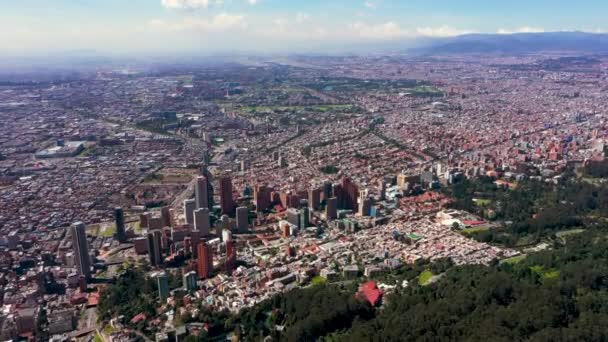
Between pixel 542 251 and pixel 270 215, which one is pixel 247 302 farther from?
pixel 542 251

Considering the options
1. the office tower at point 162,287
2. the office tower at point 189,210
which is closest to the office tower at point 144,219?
the office tower at point 189,210

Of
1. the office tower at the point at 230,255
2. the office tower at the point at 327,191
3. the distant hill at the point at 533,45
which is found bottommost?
the office tower at the point at 230,255

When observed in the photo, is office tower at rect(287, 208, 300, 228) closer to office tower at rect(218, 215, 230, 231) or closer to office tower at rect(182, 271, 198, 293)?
office tower at rect(218, 215, 230, 231)

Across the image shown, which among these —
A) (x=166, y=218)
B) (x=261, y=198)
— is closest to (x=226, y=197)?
(x=261, y=198)

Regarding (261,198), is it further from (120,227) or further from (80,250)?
(80,250)

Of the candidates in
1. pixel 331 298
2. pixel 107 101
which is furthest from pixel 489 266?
pixel 107 101

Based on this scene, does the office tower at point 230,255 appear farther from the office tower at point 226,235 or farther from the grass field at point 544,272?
the grass field at point 544,272

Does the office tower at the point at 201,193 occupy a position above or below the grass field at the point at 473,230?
above
